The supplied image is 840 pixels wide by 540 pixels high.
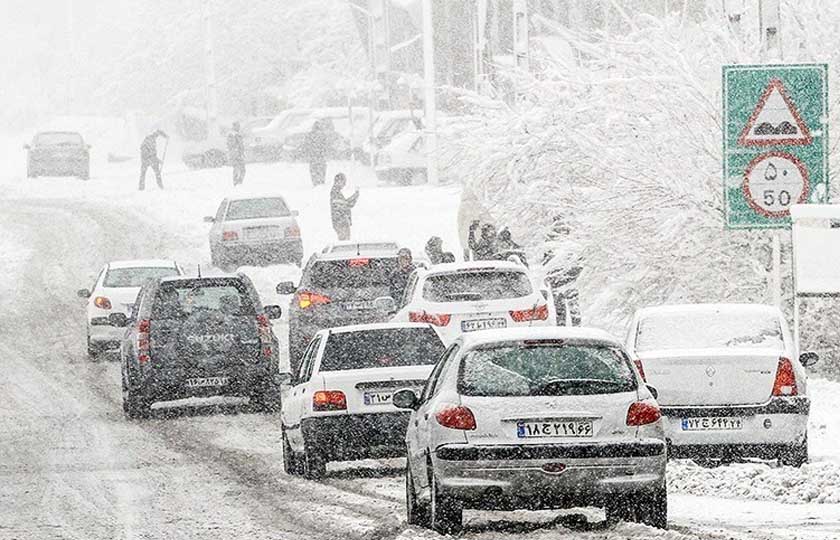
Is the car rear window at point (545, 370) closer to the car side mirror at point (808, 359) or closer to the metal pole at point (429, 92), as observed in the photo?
the car side mirror at point (808, 359)

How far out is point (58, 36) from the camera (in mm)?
107812

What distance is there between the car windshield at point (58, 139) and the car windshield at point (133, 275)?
29.5 meters

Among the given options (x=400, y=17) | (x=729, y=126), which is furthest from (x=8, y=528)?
(x=400, y=17)

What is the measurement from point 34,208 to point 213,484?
39.3 m

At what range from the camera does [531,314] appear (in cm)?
2222

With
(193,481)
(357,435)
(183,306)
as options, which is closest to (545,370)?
(357,435)

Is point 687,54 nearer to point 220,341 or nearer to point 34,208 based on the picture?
point 220,341

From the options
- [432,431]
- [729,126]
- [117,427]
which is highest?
[729,126]

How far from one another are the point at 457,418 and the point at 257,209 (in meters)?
27.9

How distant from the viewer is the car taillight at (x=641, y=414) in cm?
1223

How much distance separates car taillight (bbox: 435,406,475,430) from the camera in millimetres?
12266

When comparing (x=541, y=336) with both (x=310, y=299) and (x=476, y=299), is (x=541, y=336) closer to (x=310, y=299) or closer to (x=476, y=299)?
(x=476, y=299)

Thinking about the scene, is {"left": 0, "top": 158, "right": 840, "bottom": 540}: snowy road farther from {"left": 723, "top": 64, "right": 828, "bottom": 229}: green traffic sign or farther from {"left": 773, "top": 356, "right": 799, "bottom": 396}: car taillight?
{"left": 723, "top": 64, "right": 828, "bottom": 229}: green traffic sign

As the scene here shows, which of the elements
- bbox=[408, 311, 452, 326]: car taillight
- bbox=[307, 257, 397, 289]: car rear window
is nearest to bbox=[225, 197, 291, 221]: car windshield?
bbox=[307, 257, 397, 289]: car rear window
